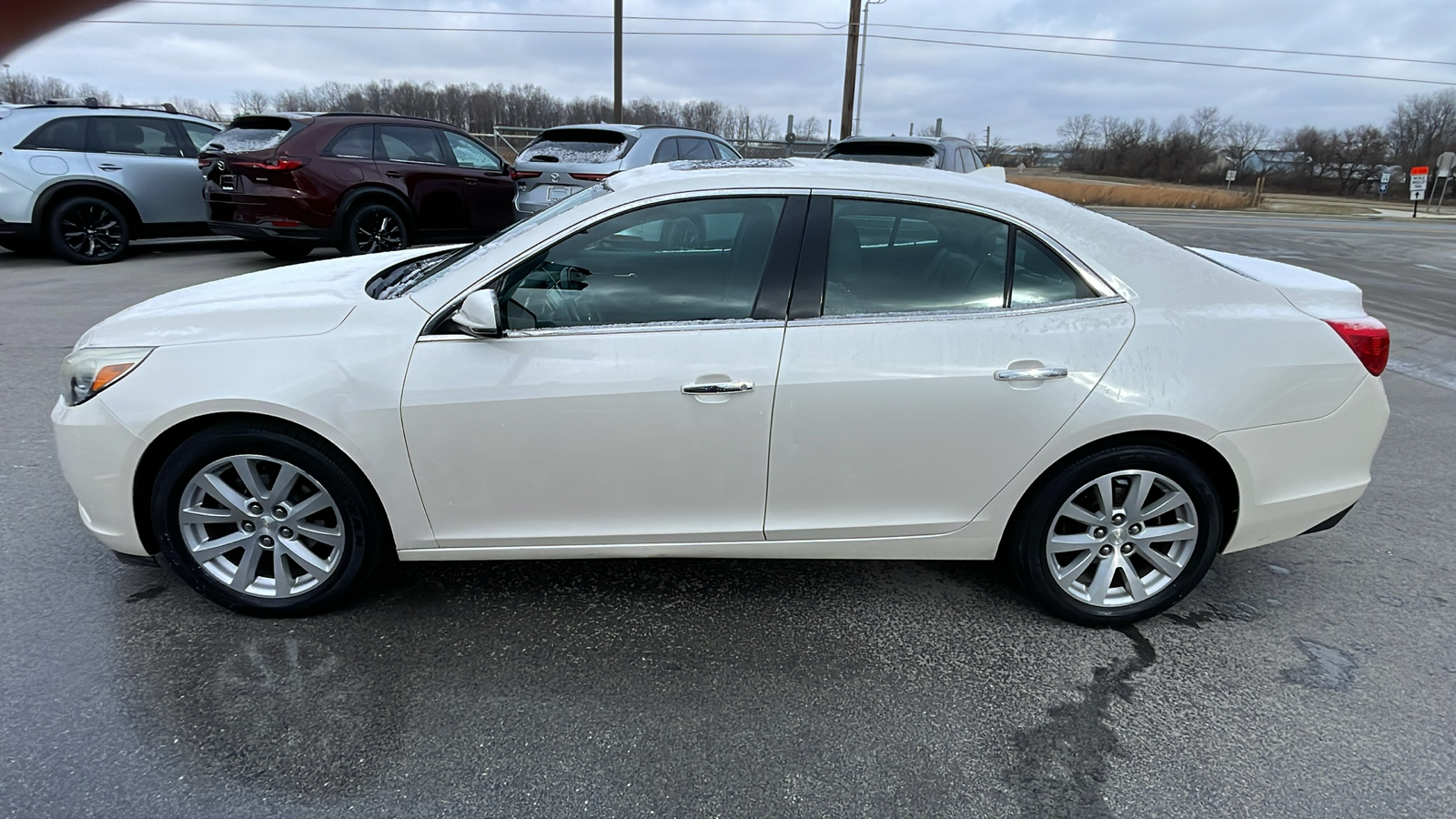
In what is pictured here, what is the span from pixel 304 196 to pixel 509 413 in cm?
802

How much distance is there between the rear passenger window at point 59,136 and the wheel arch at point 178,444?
9.34 meters

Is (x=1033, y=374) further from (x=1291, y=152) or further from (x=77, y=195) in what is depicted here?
(x=1291, y=152)

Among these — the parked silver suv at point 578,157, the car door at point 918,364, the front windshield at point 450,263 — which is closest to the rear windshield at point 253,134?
the parked silver suv at point 578,157

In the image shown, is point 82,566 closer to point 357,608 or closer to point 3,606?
point 3,606

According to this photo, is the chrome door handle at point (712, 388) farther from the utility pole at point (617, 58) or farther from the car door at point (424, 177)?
the utility pole at point (617, 58)

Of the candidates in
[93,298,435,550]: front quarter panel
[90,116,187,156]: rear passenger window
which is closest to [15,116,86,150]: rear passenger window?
[90,116,187,156]: rear passenger window

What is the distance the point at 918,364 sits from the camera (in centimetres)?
284

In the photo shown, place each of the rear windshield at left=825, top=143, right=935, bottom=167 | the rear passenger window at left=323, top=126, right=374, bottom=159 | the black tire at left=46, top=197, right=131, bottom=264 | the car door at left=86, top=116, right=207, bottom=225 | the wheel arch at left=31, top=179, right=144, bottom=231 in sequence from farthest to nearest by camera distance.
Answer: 1. the rear windshield at left=825, top=143, right=935, bottom=167
2. the car door at left=86, top=116, right=207, bottom=225
3. the black tire at left=46, top=197, right=131, bottom=264
4. the wheel arch at left=31, top=179, right=144, bottom=231
5. the rear passenger window at left=323, top=126, right=374, bottom=159

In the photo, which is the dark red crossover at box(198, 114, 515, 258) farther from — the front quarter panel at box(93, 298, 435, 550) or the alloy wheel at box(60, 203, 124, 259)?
the front quarter panel at box(93, 298, 435, 550)

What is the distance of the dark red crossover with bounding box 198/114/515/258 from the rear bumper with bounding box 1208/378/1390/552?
9161 mm

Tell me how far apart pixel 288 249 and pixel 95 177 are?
83.2 inches

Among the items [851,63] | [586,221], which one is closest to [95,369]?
[586,221]

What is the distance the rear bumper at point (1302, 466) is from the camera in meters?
2.99

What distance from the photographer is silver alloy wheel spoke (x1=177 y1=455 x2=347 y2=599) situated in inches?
115
